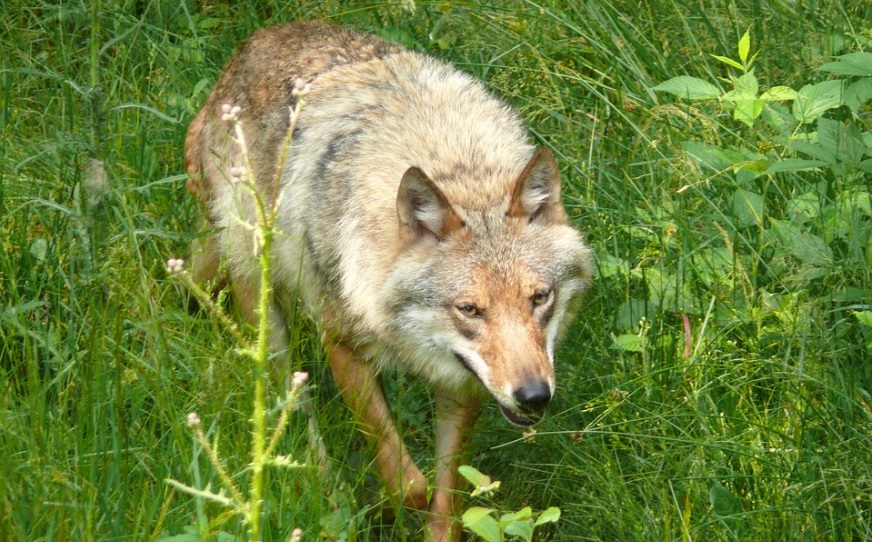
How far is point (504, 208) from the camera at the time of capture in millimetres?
4184

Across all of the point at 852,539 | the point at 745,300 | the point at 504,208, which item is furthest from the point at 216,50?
the point at 852,539

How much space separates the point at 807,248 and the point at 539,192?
37.5 inches

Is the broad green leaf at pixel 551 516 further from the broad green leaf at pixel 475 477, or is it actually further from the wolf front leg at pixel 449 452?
the wolf front leg at pixel 449 452

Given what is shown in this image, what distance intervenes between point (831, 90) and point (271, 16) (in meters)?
3.55

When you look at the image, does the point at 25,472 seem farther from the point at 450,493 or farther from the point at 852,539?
the point at 852,539

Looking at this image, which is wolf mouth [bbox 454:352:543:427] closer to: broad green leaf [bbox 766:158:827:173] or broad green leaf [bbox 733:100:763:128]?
broad green leaf [bbox 766:158:827:173]

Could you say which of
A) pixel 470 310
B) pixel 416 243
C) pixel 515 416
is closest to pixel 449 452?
pixel 515 416

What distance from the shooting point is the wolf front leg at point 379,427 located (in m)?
4.12

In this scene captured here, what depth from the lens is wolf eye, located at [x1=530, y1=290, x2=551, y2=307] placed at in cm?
395

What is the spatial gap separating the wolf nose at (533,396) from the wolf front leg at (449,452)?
Answer: 0.69 metres

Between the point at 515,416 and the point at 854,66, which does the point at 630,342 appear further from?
the point at 854,66

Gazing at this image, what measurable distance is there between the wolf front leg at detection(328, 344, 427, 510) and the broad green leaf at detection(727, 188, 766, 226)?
5.05ft

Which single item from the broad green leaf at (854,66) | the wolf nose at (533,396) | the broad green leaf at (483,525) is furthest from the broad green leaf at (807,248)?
the broad green leaf at (483,525)

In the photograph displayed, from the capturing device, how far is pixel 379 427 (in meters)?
4.10
